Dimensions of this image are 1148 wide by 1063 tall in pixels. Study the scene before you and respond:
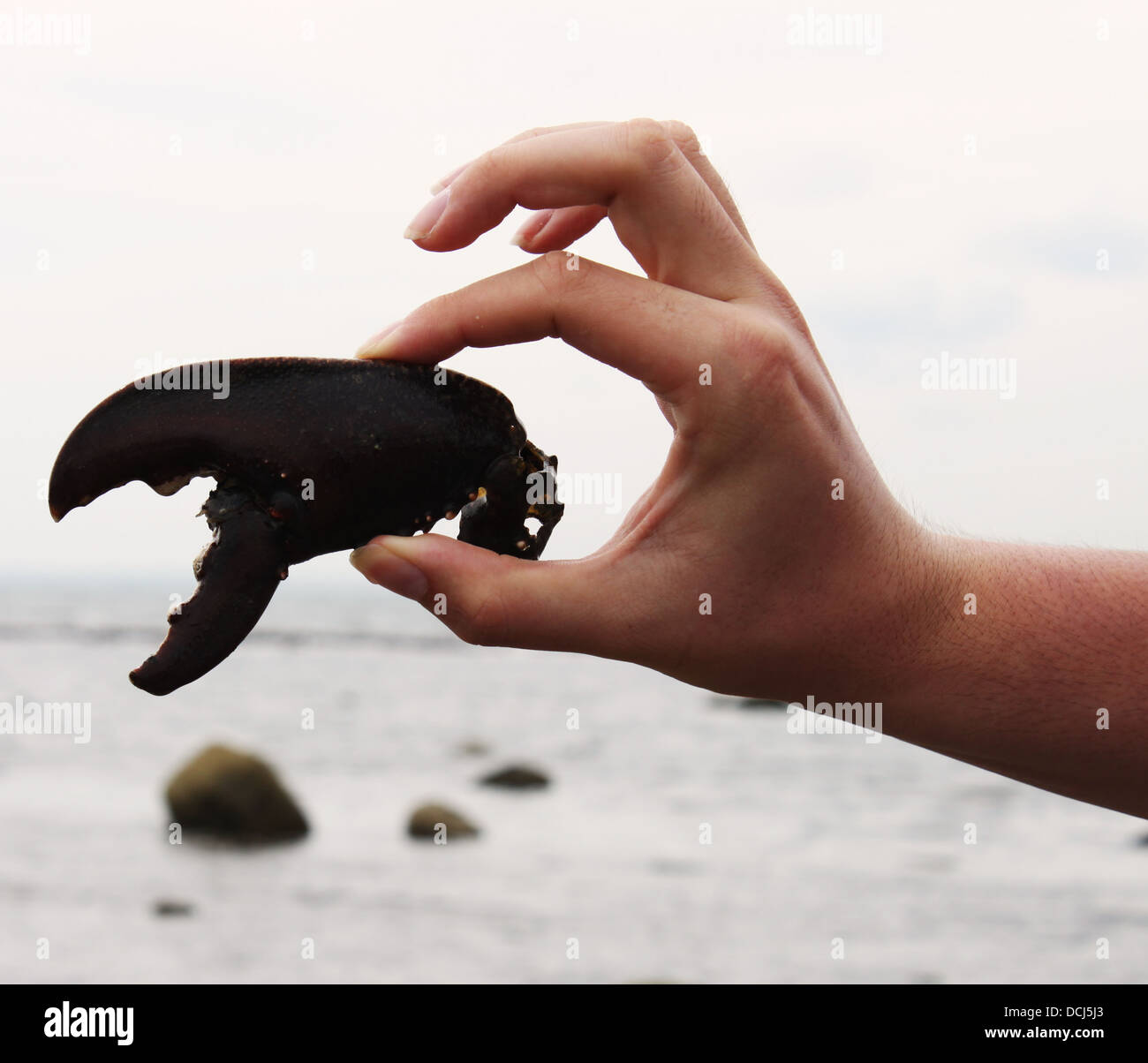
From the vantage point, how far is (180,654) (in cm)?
264

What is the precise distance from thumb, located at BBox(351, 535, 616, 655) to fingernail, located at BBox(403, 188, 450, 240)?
0.76 m

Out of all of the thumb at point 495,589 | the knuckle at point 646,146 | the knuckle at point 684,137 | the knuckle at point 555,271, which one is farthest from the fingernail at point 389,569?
the knuckle at point 684,137

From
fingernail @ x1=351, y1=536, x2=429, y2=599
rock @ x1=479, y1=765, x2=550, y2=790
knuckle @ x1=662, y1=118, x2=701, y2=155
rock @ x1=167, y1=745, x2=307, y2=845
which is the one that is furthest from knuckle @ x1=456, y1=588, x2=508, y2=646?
rock @ x1=479, y1=765, x2=550, y2=790

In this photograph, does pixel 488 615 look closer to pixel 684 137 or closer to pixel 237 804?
pixel 684 137

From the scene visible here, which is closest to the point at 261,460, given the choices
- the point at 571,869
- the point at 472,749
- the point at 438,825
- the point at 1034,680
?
the point at 1034,680

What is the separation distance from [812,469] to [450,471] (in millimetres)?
920

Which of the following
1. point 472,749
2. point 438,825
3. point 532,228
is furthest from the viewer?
point 472,749

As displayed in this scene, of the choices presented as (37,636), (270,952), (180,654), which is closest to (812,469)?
(180,654)

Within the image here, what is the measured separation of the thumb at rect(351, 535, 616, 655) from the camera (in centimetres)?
266

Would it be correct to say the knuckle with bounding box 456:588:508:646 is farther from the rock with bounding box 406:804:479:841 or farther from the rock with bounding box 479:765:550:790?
the rock with bounding box 479:765:550:790

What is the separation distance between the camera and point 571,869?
525 inches

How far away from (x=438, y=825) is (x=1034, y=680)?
1248 cm

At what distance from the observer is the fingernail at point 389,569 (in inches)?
105
